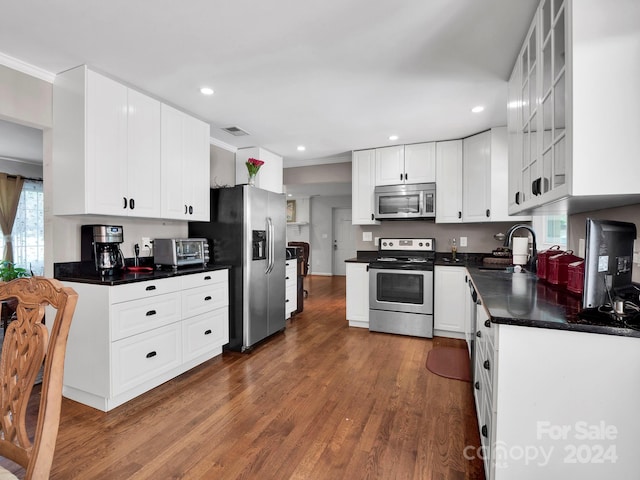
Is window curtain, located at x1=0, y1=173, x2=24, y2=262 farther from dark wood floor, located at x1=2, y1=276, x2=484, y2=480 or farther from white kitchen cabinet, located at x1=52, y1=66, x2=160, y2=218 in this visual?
dark wood floor, located at x1=2, y1=276, x2=484, y2=480

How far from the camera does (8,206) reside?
5.11 metres

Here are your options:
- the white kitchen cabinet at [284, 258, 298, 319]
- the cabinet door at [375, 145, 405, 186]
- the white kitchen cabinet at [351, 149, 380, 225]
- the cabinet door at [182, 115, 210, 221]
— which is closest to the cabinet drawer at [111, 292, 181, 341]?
the cabinet door at [182, 115, 210, 221]

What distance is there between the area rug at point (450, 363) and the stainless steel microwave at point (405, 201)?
1.59 meters

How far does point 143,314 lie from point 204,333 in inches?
27.0

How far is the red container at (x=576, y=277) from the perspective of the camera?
1.76 m

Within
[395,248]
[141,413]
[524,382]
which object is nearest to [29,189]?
[141,413]

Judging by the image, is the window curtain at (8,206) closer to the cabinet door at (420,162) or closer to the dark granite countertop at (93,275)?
the dark granite countertop at (93,275)

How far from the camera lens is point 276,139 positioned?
403 cm

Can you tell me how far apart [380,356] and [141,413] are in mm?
2050

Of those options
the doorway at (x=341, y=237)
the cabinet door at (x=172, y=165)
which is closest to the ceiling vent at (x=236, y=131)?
the cabinet door at (x=172, y=165)

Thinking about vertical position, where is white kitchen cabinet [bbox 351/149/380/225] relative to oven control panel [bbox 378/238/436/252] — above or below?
above

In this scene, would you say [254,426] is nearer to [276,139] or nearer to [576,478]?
[576,478]

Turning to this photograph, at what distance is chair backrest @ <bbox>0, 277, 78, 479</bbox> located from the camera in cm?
83

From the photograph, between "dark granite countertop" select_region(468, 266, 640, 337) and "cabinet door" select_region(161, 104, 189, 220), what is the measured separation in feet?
8.32
